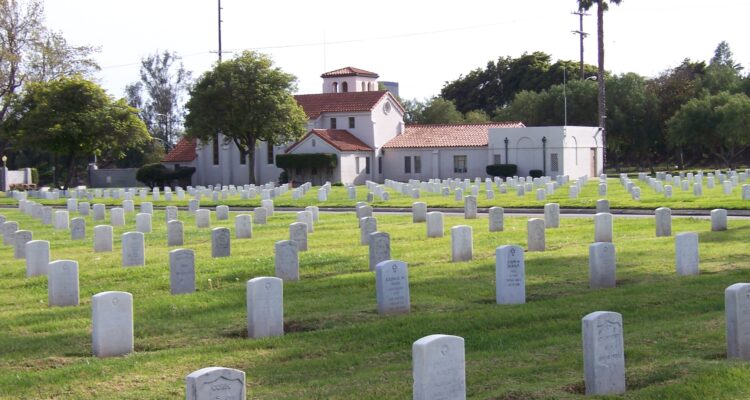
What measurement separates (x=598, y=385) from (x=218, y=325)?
5295mm

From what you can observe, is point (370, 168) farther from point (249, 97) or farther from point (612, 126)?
point (612, 126)

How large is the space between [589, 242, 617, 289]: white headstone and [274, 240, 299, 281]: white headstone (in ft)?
15.1

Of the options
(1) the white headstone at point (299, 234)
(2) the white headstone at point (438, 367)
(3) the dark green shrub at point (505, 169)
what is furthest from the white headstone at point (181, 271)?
(3) the dark green shrub at point (505, 169)

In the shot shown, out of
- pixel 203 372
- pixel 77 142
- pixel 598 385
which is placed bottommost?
pixel 598 385

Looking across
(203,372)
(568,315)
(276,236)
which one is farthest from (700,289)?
(276,236)

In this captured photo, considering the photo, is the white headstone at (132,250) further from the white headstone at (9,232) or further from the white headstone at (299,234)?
the white headstone at (9,232)

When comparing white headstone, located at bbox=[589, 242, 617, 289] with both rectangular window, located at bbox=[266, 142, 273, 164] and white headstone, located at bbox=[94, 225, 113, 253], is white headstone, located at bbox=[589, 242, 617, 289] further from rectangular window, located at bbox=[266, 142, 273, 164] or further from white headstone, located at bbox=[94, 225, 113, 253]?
rectangular window, located at bbox=[266, 142, 273, 164]

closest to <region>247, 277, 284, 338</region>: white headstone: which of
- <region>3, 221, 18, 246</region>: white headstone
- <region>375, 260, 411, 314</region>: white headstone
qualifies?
<region>375, 260, 411, 314</region>: white headstone

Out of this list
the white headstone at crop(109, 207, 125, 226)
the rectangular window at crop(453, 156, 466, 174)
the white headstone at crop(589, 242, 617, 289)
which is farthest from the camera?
the rectangular window at crop(453, 156, 466, 174)

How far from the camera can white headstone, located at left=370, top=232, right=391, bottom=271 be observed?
1655cm

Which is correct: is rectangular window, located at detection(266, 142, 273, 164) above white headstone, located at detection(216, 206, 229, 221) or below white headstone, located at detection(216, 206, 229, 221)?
above

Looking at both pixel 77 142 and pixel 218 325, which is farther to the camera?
pixel 77 142

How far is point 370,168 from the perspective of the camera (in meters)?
69.8

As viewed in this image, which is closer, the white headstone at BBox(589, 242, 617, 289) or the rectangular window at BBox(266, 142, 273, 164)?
the white headstone at BBox(589, 242, 617, 289)
